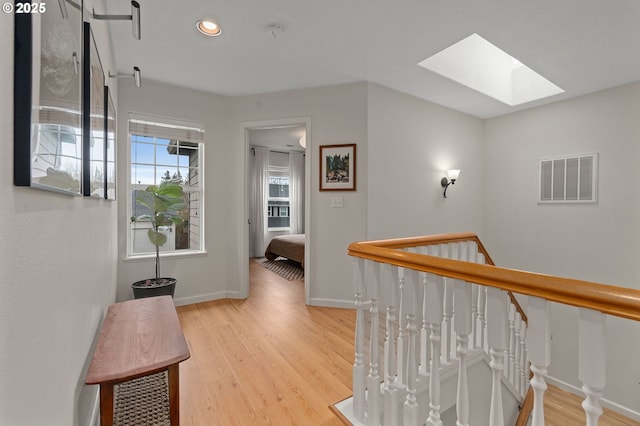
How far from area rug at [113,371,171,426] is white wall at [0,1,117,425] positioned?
0.48m

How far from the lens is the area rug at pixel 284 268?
189 inches

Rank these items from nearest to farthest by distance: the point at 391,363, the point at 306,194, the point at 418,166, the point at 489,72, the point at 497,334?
the point at 497,334 < the point at 391,363 < the point at 306,194 < the point at 489,72 < the point at 418,166

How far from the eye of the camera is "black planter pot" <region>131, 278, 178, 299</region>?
9.29 feet

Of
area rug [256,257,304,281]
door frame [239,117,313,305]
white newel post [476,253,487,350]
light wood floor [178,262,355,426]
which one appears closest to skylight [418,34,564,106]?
door frame [239,117,313,305]

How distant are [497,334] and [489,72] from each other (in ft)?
12.4

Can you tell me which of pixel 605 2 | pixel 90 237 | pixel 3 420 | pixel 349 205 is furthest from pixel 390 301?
pixel 605 2

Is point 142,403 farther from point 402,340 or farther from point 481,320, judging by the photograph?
point 481,320

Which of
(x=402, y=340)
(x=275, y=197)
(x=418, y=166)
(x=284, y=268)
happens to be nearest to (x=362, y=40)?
(x=418, y=166)

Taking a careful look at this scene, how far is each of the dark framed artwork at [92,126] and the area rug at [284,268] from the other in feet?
11.4

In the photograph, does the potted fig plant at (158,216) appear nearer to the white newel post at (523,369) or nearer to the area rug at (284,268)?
the area rug at (284,268)

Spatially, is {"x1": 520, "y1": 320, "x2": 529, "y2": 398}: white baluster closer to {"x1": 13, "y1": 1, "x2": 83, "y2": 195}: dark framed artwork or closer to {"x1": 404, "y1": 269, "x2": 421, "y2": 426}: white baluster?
{"x1": 404, "y1": 269, "x2": 421, "y2": 426}: white baluster

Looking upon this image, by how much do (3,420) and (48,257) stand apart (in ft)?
1.29

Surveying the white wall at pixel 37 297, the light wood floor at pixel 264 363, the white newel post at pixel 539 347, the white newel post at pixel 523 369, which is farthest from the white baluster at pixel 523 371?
the white wall at pixel 37 297

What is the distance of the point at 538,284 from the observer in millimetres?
784
